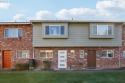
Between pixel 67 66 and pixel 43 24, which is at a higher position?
pixel 43 24

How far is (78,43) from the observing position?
34406mm

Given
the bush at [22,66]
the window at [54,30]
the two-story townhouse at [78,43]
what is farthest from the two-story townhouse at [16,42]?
the window at [54,30]

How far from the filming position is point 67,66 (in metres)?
34.8

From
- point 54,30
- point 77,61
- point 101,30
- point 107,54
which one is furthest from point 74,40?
point 107,54

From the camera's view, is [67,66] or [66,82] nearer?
[66,82]

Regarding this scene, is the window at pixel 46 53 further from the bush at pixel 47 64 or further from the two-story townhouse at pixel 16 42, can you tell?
the two-story townhouse at pixel 16 42

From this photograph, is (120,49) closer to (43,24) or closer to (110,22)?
(110,22)

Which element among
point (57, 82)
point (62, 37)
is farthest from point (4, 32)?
point (57, 82)

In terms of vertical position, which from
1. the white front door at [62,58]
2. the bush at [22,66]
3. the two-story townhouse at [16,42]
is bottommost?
the bush at [22,66]

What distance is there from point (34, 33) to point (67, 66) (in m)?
5.65

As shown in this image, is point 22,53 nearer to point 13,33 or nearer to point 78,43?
point 13,33

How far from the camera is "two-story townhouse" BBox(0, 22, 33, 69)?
34688 millimetres

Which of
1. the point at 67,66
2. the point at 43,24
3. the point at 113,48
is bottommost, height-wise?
the point at 67,66

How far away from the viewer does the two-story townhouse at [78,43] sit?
33969 mm
